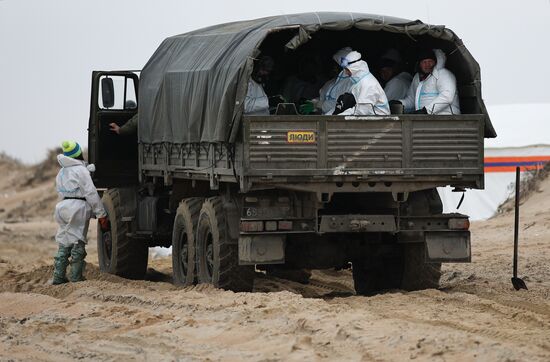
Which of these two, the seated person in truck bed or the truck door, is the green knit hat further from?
the seated person in truck bed

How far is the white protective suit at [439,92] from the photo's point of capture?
1580 cm

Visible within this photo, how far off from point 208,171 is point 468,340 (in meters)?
5.67

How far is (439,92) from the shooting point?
625 inches

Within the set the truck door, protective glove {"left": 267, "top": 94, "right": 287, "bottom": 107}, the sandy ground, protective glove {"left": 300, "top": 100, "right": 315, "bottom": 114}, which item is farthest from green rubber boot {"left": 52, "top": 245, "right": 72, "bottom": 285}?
protective glove {"left": 300, "top": 100, "right": 315, "bottom": 114}

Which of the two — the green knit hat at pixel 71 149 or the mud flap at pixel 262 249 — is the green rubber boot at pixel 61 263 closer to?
the green knit hat at pixel 71 149

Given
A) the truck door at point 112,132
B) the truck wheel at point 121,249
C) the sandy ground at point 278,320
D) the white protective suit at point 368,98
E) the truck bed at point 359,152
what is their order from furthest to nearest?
the truck door at point 112,132
the truck wheel at point 121,249
the white protective suit at point 368,98
the truck bed at point 359,152
the sandy ground at point 278,320

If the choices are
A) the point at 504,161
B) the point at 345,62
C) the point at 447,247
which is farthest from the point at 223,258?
the point at 504,161

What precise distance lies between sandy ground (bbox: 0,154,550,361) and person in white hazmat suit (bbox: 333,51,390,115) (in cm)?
198

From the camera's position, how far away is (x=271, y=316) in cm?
1288

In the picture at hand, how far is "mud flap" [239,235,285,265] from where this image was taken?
15008 mm

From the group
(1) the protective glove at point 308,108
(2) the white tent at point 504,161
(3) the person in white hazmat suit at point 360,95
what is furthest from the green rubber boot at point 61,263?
Answer: (2) the white tent at point 504,161

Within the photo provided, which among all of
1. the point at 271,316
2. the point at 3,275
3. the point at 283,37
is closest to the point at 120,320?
the point at 271,316

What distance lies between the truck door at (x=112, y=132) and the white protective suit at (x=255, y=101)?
4.86 m

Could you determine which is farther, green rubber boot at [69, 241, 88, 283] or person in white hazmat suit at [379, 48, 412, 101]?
green rubber boot at [69, 241, 88, 283]
